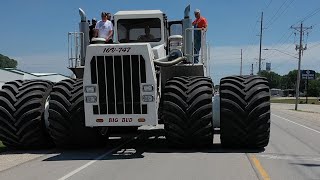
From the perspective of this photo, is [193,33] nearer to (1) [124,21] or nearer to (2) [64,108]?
(1) [124,21]

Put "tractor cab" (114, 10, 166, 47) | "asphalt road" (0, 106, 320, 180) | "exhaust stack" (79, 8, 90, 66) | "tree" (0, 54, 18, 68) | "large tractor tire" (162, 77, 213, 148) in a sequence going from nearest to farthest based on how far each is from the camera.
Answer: "asphalt road" (0, 106, 320, 180) → "large tractor tire" (162, 77, 213, 148) → "tractor cab" (114, 10, 166, 47) → "exhaust stack" (79, 8, 90, 66) → "tree" (0, 54, 18, 68)

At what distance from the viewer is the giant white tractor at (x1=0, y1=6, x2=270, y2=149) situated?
11523 millimetres

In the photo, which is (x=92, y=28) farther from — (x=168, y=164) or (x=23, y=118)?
(x=168, y=164)

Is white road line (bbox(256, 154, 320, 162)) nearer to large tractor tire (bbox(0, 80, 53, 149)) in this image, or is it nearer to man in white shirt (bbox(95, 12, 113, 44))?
man in white shirt (bbox(95, 12, 113, 44))

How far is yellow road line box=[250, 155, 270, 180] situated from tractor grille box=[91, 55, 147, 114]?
2.70m

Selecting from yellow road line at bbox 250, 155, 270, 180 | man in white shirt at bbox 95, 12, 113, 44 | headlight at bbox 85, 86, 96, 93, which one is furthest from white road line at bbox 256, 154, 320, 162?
man in white shirt at bbox 95, 12, 113, 44

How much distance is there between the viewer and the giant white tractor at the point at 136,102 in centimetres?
1152

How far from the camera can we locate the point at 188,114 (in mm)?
11898

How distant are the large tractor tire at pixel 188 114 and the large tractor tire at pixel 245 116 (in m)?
0.43

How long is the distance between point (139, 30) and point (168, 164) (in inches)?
205

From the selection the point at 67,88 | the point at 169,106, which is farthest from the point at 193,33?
the point at 67,88

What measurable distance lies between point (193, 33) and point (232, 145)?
11.9 feet

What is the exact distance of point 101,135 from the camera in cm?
1338

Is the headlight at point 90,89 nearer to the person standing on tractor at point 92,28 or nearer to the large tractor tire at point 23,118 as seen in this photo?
the large tractor tire at point 23,118
